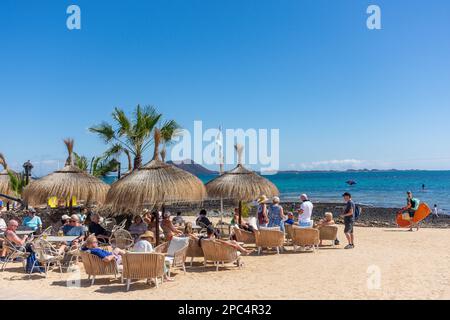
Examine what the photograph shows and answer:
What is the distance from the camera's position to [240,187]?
12.6 metres

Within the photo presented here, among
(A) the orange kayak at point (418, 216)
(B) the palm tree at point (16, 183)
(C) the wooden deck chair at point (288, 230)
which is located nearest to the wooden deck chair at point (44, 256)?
(C) the wooden deck chair at point (288, 230)

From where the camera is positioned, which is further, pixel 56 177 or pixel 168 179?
pixel 56 177

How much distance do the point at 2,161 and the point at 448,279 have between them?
18.0 meters

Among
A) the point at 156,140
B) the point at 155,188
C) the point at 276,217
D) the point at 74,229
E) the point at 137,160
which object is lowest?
the point at 74,229

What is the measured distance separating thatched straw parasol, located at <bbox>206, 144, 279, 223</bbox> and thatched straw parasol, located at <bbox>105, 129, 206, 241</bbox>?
2559 millimetres

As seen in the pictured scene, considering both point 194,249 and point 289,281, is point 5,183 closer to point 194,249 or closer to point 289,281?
point 194,249

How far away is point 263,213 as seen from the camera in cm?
1159

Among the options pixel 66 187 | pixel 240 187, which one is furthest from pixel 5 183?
pixel 240 187

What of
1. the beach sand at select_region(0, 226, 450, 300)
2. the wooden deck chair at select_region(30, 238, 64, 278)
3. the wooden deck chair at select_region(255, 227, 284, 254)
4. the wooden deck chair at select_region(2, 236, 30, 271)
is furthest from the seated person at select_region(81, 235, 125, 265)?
the wooden deck chair at select_region(255, 227, 284, 254)

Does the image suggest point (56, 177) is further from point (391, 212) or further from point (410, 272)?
point (391, 212)

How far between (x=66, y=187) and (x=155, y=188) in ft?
13.1

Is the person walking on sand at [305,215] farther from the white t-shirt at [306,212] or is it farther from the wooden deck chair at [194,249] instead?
the wooden deck chair at [194,249]

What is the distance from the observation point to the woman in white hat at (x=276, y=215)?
Result: 11.1 metres
